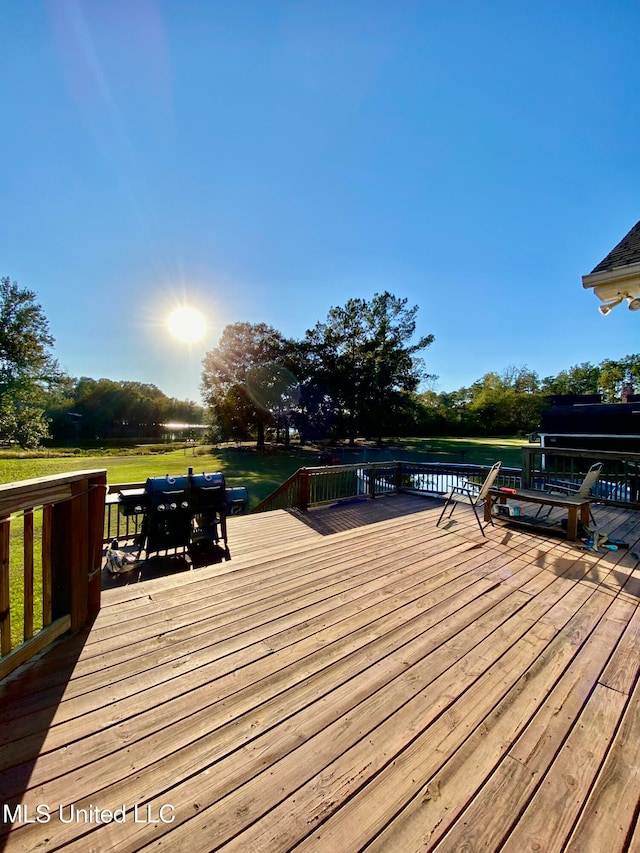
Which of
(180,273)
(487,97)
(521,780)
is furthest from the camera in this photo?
(180,273)

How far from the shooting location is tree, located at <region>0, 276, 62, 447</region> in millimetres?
20438

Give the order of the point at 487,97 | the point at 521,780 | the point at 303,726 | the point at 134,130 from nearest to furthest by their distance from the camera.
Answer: the point at 521,780 → the point at 303,726 → the point at 487,97 → the point at 134,130

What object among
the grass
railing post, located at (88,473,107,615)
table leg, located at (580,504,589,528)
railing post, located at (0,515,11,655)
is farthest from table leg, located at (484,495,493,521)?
the grass

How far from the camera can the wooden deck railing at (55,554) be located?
1661 millimetres

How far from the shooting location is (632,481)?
19.3 feet

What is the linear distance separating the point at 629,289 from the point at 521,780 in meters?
4.85

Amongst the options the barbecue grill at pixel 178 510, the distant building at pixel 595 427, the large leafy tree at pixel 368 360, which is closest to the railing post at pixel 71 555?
the barbecue grill at pixel 178 510

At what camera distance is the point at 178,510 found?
3.82m

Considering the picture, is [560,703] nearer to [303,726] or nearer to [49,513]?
[303,726]

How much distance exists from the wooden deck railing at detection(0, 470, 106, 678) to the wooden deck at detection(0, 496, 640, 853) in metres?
0.15

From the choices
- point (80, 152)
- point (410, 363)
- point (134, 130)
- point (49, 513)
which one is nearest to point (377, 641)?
point (49, 513)

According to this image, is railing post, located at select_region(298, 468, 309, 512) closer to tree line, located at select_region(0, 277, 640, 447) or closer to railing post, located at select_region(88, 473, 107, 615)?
railing post, located at select_region(88, 473, 107, 615)

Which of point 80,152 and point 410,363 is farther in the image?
point 410,363

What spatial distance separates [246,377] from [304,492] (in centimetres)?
2045
